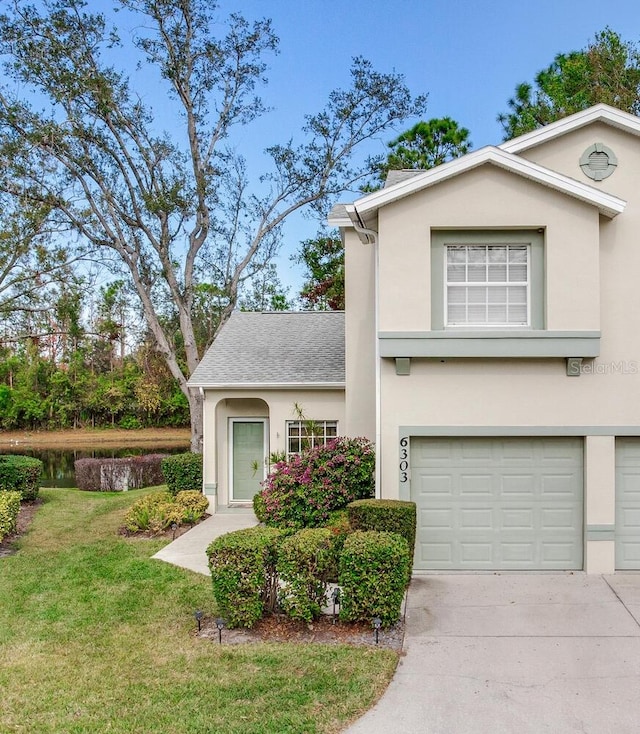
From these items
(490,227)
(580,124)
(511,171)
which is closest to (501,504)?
(490,227)

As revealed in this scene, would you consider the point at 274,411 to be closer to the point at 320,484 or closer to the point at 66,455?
the point at 320,484

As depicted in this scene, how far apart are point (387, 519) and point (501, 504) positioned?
2256 millimetres

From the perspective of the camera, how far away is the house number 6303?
9453 millimetres

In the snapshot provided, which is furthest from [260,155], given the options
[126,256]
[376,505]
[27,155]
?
[376,505]

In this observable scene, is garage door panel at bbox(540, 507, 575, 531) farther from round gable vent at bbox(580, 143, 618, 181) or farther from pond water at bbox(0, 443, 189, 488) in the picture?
pond water at bbox(0, 443, 189, 488)

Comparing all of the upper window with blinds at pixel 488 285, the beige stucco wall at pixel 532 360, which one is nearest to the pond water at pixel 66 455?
the beige stucco wall at pixel 532 360

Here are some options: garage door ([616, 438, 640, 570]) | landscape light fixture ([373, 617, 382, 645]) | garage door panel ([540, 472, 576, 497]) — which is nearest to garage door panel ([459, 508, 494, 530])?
garage door panel ([540, 472, 576, 497])

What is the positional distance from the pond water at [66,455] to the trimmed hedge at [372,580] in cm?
1924

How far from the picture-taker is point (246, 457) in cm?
1512

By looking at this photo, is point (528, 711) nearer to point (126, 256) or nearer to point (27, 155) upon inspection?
point (126, 256)

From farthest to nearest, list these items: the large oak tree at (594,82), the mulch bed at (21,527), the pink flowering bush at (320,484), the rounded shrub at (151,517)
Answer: the large oak tree at (594,82), the rounded shrub at (151,517), the mulch bed at (21,527), the pink flowering bush at (320,484)

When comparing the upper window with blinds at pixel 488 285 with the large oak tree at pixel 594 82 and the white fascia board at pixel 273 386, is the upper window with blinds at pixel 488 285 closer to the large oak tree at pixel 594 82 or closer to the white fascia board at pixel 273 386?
Result: the white fascia board at pixel 273 386

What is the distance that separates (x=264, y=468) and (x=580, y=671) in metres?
9.95

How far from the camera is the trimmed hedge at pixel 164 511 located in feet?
41.0
